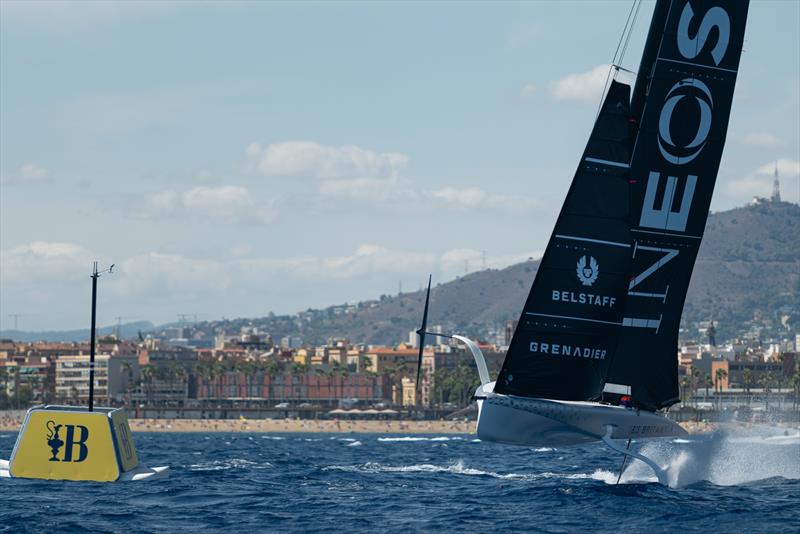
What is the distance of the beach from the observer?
167250mm

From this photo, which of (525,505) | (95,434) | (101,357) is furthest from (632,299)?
(101,357)

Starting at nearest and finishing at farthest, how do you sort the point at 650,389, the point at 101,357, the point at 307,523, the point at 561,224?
the point at 307,523, the point at 561,224, the point at 650,389, the point at 101,357

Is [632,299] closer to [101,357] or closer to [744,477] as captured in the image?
[744,477]

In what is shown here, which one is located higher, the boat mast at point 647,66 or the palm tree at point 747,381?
the boat mast at point 647,66

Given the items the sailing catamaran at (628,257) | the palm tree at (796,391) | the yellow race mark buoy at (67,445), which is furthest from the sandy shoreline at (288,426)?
the sailing catamaran at (628,257)

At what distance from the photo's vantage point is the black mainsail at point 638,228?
31922mm

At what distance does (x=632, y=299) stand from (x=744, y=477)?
8.44 metres

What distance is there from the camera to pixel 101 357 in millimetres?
199250

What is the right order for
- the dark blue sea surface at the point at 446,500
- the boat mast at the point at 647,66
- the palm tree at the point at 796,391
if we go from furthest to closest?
the palm tree at the point at 796,391, the boat mast at the point at 647,66, the dark blue sea surface at the point at 446,500

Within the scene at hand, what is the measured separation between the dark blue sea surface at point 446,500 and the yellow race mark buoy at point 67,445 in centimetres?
53

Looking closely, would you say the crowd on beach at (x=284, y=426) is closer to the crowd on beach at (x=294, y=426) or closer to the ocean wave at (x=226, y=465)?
the crowd on beach at (x=294, y=426)

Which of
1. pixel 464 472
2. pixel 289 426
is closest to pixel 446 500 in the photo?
pixel 464 472

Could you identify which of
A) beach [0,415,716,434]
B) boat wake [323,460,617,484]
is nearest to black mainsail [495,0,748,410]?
boat wake [323,460,617,484]

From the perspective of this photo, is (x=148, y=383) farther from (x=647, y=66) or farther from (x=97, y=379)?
(x=647, y=66)
